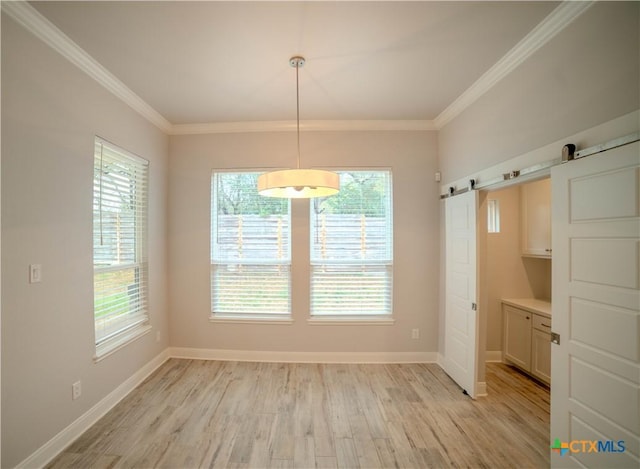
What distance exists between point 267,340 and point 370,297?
141 cm

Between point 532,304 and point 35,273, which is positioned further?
point 532,304

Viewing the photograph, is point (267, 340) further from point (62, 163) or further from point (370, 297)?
point (62, 163)

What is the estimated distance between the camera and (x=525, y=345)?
3.00 m

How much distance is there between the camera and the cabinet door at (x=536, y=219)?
9.85 ft

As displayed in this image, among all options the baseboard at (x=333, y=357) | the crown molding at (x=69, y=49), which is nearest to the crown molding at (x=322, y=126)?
the crown molding at (x=69, y=49)

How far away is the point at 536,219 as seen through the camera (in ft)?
10.3

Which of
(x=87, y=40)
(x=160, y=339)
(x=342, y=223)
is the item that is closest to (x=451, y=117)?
(x=342, y=223)

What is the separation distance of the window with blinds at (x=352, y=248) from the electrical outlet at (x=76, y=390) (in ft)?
7.31

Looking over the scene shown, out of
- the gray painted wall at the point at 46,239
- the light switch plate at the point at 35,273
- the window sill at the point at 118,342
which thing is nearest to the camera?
the gray painted wall at the point at 46,239

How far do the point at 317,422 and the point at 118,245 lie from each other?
8.19ft

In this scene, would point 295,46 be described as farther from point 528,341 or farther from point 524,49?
point 528,341

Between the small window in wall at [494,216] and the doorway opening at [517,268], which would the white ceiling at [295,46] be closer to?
the small window in wall at [494,216]

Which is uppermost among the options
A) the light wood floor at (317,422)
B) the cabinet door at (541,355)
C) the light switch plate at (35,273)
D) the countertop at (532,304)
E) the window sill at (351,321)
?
the light switch plate at (35,273)

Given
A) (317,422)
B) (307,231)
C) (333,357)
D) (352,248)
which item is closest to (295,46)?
(307,231)
